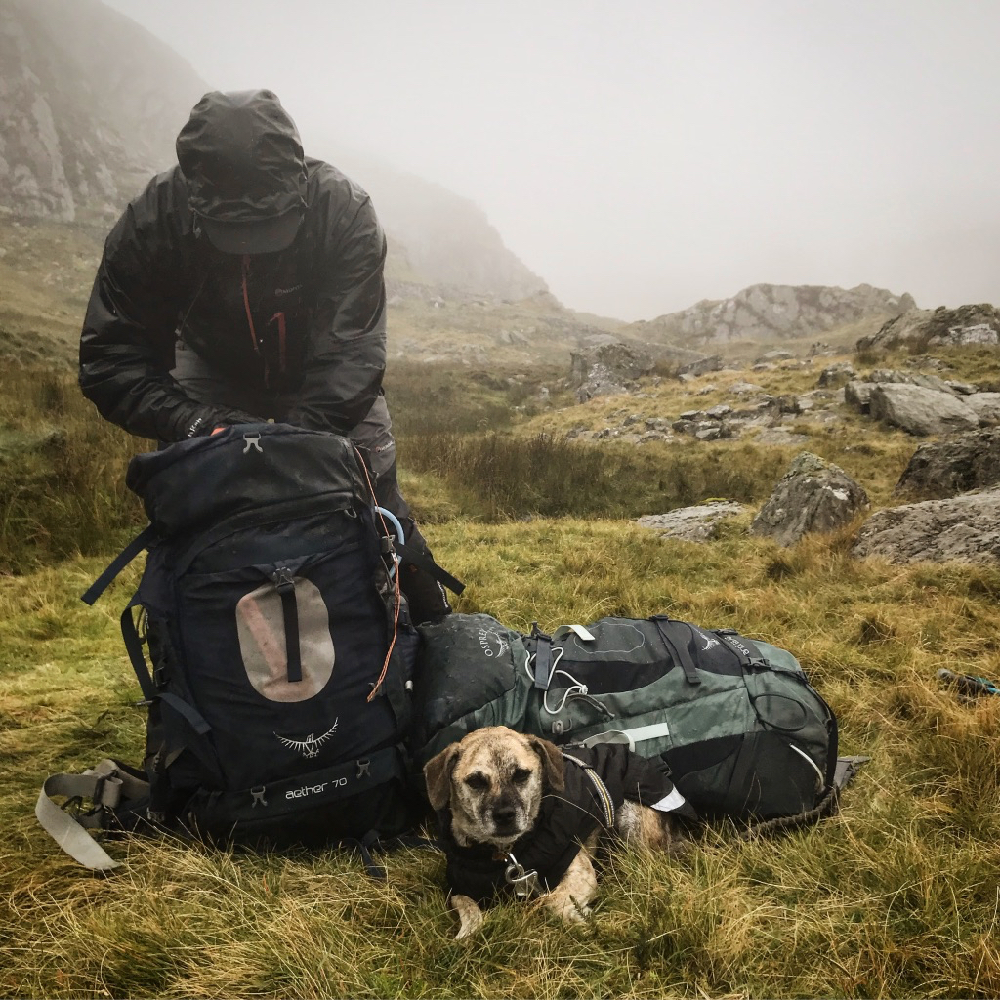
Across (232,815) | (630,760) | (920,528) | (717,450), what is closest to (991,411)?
(717,450)

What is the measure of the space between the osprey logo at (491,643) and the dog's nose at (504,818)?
0.65 metres

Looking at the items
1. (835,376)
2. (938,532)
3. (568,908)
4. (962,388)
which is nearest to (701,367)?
(835,376)

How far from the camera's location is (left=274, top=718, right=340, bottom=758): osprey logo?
2029mm

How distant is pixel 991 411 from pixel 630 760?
1382 cm

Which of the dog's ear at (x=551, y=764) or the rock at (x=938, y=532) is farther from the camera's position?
the rock at (x=938, y=532)

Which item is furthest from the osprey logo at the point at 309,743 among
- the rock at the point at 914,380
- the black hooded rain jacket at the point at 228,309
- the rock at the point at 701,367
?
the rock at the point at 701,367

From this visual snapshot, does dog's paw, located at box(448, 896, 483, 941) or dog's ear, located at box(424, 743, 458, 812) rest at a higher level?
dog's ear, located at box(424, 743, 458, 812)

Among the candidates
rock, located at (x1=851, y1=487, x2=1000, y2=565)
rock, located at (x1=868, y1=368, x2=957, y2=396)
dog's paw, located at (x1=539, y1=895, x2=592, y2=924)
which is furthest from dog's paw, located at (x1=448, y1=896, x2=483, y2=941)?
rock, located at (x1=868, y1=368, x2=957, y2=396)

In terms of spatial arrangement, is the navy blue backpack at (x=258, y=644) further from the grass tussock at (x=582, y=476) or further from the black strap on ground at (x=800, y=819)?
the grass tussock at (x=582, y=476)

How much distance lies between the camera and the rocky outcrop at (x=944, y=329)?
737 inches

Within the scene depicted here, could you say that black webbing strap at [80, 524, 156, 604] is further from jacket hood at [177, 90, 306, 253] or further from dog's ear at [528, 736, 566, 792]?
dog's ear at [528, 736, 566, 792]

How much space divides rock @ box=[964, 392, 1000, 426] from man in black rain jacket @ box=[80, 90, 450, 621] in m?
13.1

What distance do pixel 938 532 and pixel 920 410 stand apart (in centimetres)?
864

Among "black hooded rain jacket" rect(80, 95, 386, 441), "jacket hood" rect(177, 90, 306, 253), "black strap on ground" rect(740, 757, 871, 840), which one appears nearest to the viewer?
"black strap on ground" rect(740, 757, 871, 840)
